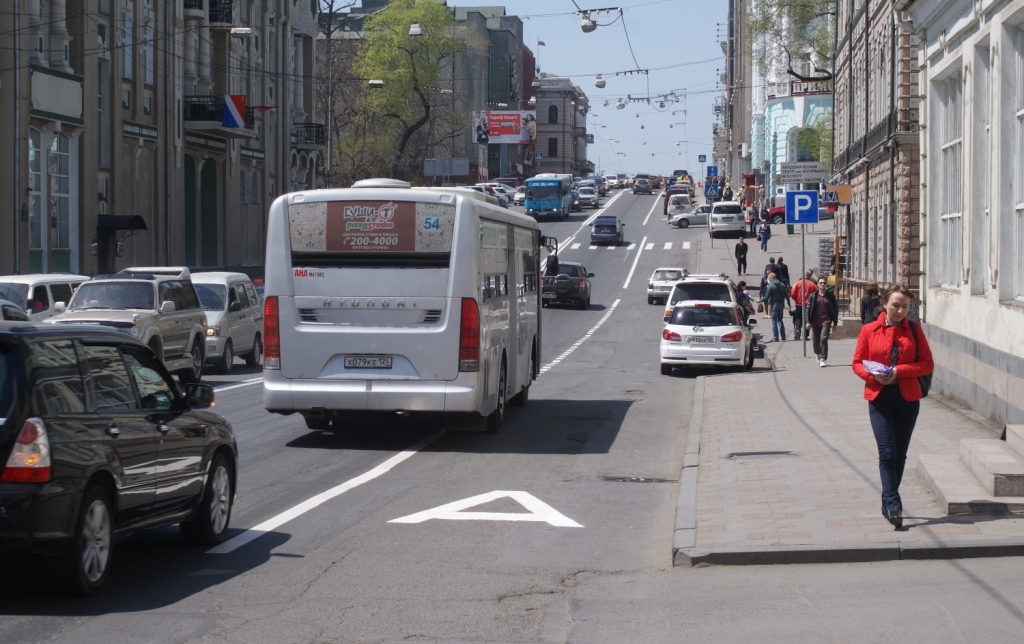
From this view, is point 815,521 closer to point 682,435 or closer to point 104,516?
point 104,516

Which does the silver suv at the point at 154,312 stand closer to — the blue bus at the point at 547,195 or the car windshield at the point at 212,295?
the car windshield at the point at 212,295

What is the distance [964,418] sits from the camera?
15617 mm

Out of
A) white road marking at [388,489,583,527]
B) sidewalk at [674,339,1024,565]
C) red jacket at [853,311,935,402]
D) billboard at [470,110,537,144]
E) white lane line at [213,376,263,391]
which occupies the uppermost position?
billboard at [470,110,537,144]

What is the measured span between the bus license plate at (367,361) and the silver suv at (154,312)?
761 cm

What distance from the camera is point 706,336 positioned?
25.6m

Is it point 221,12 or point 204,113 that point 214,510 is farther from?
point 221,12

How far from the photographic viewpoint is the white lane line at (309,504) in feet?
28.5


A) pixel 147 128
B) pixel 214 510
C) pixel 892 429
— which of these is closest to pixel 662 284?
pixel 147 128

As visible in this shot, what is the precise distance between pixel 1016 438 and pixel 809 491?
1.77 meters

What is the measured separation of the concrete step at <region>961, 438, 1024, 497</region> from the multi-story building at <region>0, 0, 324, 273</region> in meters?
30.3

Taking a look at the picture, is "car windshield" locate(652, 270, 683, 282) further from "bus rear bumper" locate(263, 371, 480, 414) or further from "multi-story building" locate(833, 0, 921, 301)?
"bus rear bumper" locate(263, 371, 480, 414)

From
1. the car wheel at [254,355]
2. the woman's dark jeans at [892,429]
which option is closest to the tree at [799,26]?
the car wheel at [254,355]

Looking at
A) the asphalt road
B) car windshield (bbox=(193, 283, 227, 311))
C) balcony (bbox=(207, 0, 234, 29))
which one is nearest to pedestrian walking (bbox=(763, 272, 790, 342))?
car windshield (bbox=(193, 283, 227, 311))

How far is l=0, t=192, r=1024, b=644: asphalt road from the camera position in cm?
652
